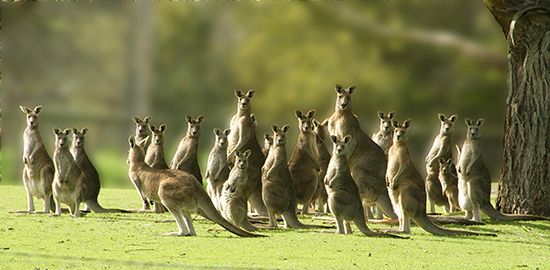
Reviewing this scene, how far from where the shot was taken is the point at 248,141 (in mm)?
12453

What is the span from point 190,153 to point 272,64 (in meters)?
13.0

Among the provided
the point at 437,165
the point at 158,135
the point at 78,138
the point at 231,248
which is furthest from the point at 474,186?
the point at 78,138

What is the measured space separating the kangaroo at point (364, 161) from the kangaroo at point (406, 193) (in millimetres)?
250

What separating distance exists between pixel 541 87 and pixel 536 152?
0.72 m

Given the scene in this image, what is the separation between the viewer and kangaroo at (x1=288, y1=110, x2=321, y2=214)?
39.3ft

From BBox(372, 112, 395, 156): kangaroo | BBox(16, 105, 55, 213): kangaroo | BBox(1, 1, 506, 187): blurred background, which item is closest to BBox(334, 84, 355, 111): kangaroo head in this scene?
BBox(372, 112, 395, 156): kangaroo

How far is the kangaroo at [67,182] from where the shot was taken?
1162 cm

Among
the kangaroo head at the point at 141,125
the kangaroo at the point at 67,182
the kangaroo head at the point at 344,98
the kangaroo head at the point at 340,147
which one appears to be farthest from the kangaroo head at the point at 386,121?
the kangaroo at the point at 67,182

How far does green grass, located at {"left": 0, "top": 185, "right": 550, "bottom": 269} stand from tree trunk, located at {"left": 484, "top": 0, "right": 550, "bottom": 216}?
96cm

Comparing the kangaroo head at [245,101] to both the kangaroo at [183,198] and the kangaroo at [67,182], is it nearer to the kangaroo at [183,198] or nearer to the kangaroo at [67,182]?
the kangaroo at [67,182]

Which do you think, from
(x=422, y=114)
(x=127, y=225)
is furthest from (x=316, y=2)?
(x=127, y=225)

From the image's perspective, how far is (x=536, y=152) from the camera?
12367 millimetres

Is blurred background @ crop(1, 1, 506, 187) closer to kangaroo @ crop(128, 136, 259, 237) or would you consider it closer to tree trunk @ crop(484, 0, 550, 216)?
tree trunk @ crop(484, 0, 550, 216)

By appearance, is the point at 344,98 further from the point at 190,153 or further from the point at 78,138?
the point at 78,138
